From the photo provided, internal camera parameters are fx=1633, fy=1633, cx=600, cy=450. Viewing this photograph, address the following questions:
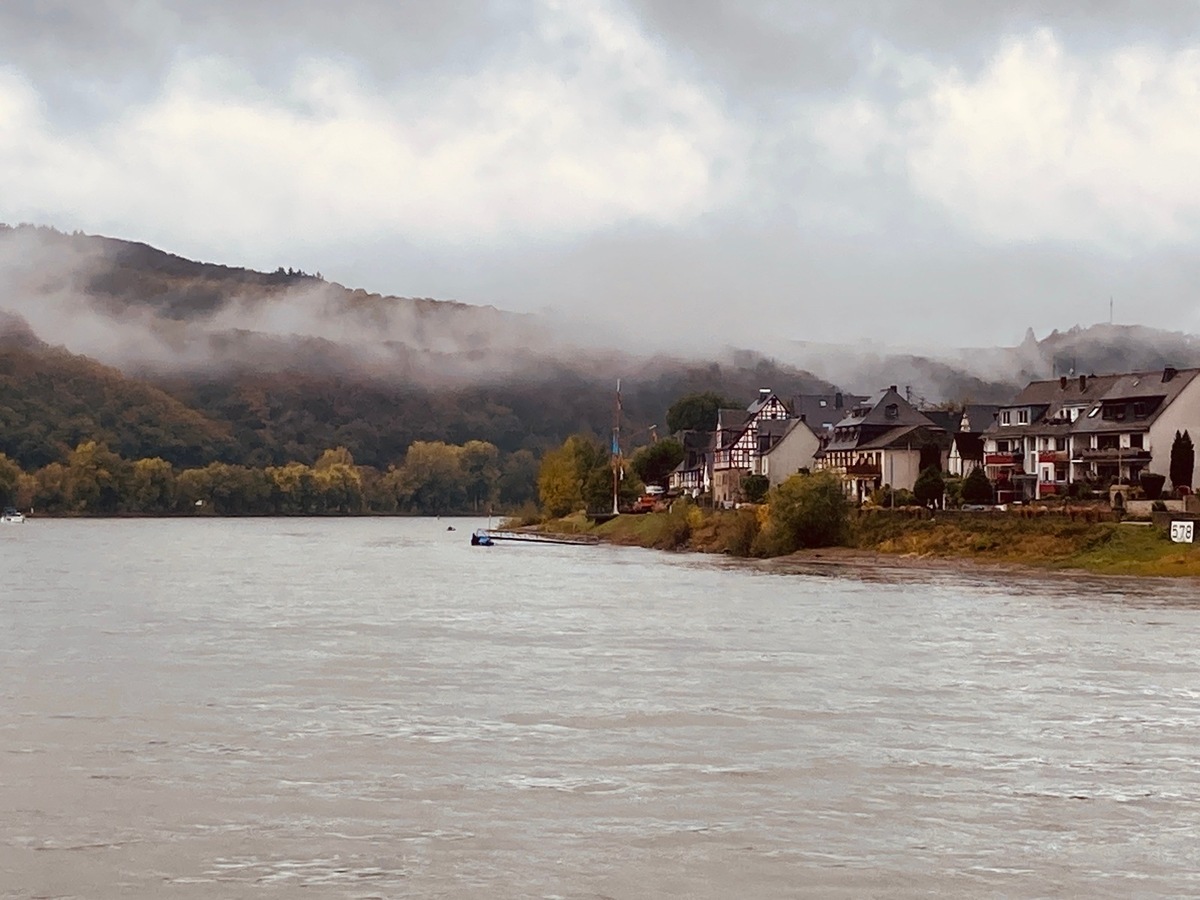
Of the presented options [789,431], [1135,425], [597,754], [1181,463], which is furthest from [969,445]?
[597,754]

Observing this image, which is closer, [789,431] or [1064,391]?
[1064,391]

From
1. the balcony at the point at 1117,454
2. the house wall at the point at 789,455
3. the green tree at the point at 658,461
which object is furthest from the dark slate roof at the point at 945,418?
the green tree at the point at 658,461

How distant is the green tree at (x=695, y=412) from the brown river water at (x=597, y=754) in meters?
122

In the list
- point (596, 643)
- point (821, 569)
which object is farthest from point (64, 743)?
point (821, 569)

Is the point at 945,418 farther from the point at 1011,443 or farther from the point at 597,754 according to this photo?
the point at 597,754

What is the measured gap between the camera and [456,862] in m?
18.8

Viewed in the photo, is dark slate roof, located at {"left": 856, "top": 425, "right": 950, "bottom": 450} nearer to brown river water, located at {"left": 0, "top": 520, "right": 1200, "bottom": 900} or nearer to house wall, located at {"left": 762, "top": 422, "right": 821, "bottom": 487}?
house wall, located at {"left": 762, "top": 422, "right": 821, "bottom": 487}

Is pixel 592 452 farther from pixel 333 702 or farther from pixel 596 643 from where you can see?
pixel 333 702

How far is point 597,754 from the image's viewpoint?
83.6 ft

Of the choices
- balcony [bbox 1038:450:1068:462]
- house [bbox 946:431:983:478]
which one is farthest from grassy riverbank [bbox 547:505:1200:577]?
house [bbox 946:431:983:478]

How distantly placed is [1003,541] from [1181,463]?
11994 mm

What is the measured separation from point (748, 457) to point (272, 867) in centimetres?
12167

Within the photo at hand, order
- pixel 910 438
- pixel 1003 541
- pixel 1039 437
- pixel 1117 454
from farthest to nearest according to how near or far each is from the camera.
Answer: pixel 910 438
pixel 1039 437
pixel 1117 454
pixel 1003 541

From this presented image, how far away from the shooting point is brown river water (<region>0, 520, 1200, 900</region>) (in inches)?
732
